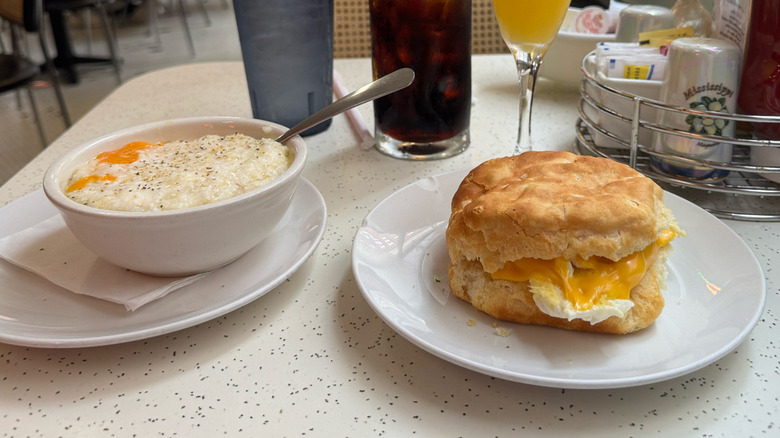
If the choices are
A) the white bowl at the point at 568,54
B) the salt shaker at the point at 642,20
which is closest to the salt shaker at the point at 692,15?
the salt shaker at the point at 642,20

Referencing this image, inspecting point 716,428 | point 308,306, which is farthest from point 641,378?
point 308,306

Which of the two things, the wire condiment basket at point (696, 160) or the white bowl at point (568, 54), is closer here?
the wire condiment basket at point (696, 160)

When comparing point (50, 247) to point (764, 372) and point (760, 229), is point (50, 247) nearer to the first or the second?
point (764, 372)

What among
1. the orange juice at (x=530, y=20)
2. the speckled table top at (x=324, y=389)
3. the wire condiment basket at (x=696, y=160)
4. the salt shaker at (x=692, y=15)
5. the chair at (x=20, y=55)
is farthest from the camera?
the chair at (x=20, y=55)

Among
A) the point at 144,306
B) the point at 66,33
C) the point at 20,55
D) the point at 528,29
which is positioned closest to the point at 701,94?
the point at 528,29

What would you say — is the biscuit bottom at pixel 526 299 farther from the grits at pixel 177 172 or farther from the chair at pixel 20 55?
the chair at pixel 20 55

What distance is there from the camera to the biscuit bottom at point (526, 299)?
0.53m

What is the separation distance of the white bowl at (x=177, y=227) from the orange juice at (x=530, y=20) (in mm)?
406

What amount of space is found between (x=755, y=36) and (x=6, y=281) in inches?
39.1

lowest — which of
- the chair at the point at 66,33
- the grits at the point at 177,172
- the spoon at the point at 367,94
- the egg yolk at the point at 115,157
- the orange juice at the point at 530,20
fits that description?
the chair at the point at 66,33

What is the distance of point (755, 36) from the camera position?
31.0 inches

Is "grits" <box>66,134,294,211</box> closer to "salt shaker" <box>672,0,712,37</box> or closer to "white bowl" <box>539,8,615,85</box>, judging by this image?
"white bowl" <box>539,8,615,85</box>

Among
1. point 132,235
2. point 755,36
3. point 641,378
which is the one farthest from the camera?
point 755,36

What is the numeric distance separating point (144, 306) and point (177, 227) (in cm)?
10
